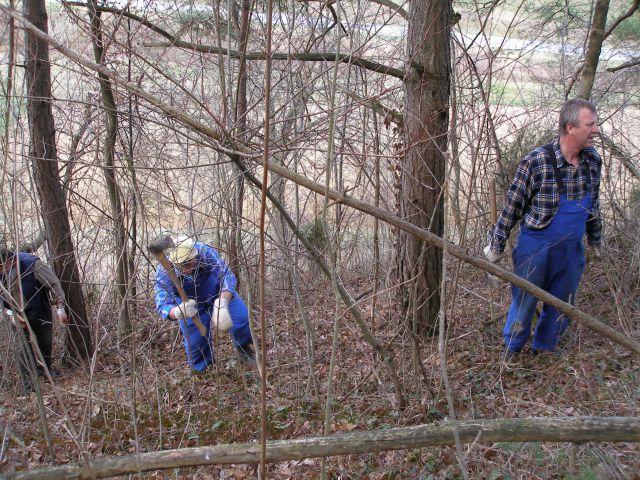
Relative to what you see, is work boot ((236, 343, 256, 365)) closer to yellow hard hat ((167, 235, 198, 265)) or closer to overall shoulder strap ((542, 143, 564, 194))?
yellow hard hat ((167, 235, 198, 265))

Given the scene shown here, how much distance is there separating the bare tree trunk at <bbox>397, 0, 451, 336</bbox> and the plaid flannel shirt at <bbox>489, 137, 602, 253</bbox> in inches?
20.8

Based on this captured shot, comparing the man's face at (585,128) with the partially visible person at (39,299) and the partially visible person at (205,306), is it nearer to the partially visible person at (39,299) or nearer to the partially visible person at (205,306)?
the partially visible person at (205,306)

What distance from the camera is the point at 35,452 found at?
393 centimetres

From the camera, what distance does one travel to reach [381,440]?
2.46m

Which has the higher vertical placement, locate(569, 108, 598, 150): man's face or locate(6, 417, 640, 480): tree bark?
locate(569, 108, 598, 150): man's face

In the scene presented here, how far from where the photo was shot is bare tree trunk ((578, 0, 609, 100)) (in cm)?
496

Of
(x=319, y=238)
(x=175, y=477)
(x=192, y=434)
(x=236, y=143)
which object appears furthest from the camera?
(x=319, y=238)

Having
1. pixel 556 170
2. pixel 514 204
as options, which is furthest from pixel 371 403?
pixel 556 170

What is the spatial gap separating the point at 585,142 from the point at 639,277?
5.00ft

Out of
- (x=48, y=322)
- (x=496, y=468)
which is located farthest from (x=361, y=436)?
(x=48, y=322)

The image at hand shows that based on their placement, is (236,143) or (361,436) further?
(236,143)

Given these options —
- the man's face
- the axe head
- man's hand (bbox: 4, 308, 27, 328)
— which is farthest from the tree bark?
the man's face

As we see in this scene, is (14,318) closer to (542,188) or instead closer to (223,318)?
(223,318)

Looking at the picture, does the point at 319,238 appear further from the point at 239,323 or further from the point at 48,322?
the point at 48,322
